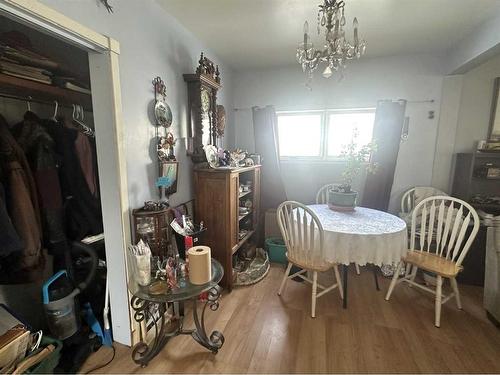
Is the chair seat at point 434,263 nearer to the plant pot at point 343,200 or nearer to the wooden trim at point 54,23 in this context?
the plant pot at point 343,200

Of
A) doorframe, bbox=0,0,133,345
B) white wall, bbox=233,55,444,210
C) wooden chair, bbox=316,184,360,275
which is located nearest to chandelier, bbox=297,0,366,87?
doorframe, bbox=0,0,133,345

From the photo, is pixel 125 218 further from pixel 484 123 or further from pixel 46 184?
pixel 484 123

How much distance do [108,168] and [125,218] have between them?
329 millimetres

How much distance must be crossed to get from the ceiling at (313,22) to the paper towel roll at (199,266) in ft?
5.76

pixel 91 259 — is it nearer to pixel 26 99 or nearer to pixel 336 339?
pixel 26 99

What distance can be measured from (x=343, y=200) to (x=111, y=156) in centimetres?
196

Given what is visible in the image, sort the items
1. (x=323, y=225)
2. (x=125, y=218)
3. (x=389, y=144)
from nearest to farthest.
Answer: (x=125, y=218) < (x=323, y=225) < (x=389, y=144)

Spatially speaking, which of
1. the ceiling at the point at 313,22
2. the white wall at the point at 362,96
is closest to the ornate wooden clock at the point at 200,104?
the ceiling at the point at 313,22

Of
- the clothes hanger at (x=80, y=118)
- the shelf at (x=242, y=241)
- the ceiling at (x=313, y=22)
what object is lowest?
the shelf at (x=242, y=241)

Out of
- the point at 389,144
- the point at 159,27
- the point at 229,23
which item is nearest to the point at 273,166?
the point at 389,144

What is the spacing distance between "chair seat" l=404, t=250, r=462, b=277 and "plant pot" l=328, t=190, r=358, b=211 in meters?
0.64

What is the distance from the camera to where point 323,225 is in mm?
1948

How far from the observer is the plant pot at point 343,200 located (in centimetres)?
229

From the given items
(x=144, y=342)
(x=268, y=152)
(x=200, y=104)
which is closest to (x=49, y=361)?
(x=144, y=342)
